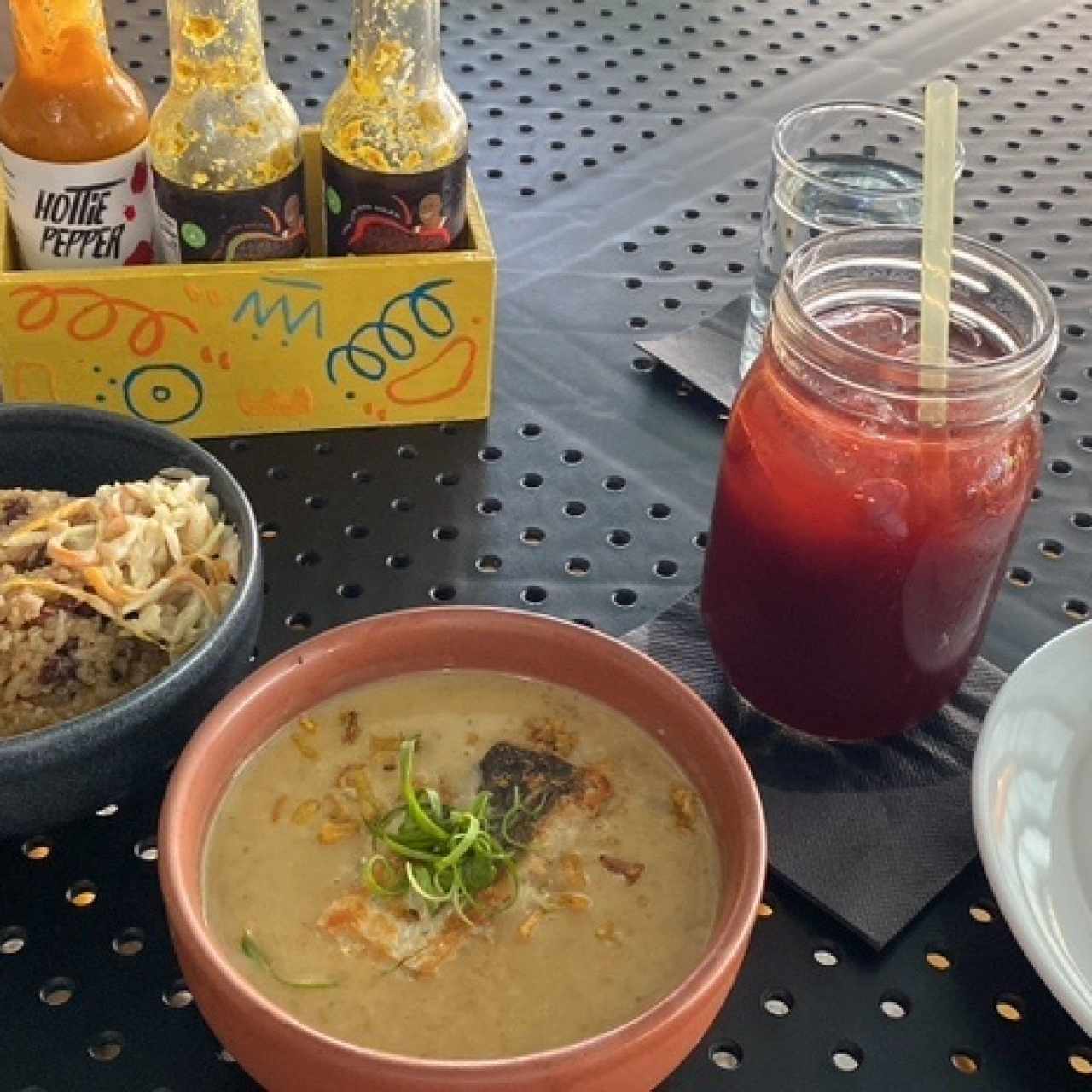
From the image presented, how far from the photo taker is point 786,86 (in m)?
1.44

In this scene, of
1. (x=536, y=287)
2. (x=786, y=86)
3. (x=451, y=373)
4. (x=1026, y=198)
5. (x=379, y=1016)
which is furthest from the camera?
(x=786, y=86)

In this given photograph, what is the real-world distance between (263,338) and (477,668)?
0.32 metres

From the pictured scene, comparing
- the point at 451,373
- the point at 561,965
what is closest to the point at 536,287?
the point at 451,373

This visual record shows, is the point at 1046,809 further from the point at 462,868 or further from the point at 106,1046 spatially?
the point at 106,1046

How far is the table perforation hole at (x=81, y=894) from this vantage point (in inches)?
28.5

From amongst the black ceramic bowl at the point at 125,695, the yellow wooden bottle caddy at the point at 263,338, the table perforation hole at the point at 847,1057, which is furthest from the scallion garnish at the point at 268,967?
the yellow wooden bottle caddy at the point at 263,338

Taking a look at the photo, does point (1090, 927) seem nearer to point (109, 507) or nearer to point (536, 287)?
point (109, 507)

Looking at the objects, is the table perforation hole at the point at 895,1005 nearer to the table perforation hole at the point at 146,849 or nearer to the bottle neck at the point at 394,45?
the table perforation hole at the point at 146,849

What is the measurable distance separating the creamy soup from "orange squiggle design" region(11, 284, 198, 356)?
327 millimetres

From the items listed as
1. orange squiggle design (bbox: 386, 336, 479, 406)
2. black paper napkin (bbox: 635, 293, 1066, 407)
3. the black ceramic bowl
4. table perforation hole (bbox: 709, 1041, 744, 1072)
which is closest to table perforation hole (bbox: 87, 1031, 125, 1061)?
the black ceramic bowl

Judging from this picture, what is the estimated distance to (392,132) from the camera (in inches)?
36.7

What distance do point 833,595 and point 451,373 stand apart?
1.12ft

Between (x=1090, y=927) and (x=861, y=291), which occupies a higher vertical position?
(x=861, y=291)

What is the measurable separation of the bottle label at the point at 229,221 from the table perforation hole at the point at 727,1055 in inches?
21.8
